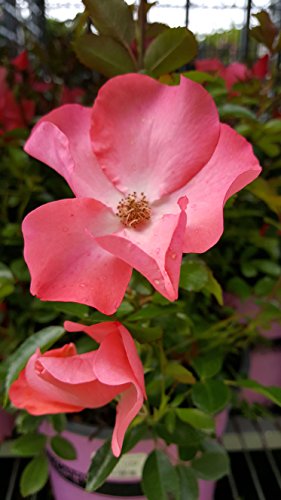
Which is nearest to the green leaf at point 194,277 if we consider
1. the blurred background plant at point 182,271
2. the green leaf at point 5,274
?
the blurred background plant at point 182,271

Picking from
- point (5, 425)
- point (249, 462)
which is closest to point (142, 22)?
point (5, 425)

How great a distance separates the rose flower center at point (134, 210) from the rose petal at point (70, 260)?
0.03 metres

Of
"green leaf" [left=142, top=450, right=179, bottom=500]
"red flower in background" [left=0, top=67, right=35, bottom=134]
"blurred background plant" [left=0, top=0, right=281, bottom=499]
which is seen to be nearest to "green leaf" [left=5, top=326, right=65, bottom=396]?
"blurred background plant" [left=0, top=0, right=281, bottom=499]

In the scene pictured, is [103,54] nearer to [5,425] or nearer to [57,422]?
[57,422]

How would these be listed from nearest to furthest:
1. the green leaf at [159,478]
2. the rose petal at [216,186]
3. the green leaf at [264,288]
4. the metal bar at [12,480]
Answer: the rose petal at [216,186]
the green leaf at [159,478]
the green leaf at [264,288]
the metal bar at [12,480]

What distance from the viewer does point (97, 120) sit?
226 mm

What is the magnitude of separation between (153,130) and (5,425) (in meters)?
0.34

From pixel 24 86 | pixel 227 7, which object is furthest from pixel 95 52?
pixel 227 7

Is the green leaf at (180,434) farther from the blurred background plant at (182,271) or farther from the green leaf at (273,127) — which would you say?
the green leaf at (273,127)

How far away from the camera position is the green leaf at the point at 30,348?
0.87 ft

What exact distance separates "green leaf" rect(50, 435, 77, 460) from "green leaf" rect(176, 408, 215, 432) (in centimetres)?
9

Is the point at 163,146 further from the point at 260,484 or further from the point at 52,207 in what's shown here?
the point at 260,484

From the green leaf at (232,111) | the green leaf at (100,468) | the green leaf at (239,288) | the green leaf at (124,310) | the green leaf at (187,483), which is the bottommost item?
the green leaf at (187,483)

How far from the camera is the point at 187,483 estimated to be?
319mm
